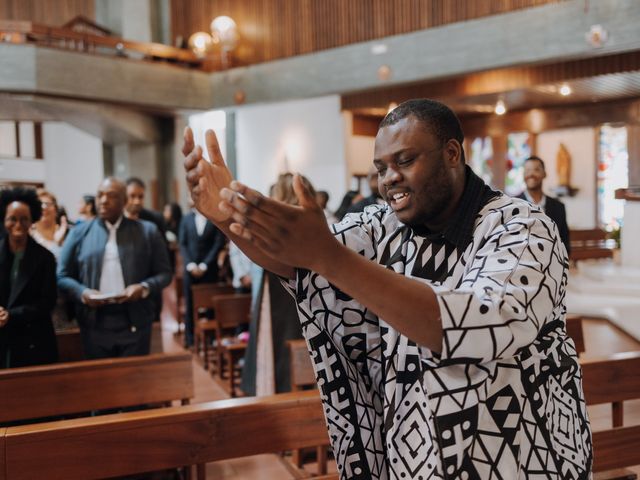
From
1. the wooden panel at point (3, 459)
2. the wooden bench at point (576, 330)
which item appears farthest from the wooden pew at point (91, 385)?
the wooden bench at point (576, 330)

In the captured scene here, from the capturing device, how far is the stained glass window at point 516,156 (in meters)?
14.2

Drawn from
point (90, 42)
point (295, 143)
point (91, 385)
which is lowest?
point (91, 385)

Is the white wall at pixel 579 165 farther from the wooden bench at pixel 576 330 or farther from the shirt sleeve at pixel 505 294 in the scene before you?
the shirt sleeve at pixel 505 294

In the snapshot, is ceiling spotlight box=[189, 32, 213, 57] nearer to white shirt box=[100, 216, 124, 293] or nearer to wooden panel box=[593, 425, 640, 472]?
white shirt box=[100, 216, 124, 293]

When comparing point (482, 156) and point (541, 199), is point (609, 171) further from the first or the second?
point (541, 199)

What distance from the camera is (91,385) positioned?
292 centimetres

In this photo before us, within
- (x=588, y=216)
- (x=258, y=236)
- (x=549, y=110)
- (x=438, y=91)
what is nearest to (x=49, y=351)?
(x=258, y=236)

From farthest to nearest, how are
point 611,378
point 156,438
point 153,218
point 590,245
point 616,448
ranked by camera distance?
1. point 590,245
2. point 153,218
3. point 611,378
4. point 616,448
5. point 156,438

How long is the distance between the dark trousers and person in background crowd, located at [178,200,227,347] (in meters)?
2.67

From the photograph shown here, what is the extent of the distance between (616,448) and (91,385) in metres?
2.20

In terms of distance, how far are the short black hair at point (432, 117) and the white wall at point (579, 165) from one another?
552 inches

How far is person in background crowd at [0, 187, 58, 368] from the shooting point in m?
3.33

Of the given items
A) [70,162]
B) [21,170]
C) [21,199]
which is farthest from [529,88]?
[21,170]

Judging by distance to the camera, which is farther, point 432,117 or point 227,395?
point 227,395
